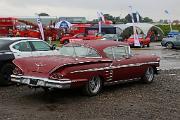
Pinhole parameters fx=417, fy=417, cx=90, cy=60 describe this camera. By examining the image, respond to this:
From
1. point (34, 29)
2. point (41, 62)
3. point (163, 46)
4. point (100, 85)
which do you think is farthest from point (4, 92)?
point (34, 29)

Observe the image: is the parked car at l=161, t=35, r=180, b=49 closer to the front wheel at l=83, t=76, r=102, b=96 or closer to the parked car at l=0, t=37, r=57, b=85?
the parked car at l=0, t=37, r=57, b=85

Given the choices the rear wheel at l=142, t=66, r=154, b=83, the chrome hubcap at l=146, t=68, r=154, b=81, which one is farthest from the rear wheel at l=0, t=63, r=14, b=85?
the chrome hubcap at l=146, t=68, r=154, b=81

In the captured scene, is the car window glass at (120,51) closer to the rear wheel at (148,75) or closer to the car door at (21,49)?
the rear wheel at (148,75)

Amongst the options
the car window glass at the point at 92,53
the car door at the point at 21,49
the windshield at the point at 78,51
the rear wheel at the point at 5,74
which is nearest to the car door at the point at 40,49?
the car door at the point at 21,49

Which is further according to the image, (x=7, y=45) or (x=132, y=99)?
(x=7, y=45)

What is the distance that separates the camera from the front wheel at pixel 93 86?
33.7 ft

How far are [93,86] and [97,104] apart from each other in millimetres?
1119

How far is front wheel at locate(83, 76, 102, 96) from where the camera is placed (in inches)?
405

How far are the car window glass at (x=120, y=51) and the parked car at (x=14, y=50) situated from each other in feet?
9.38

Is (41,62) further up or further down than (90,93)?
further up

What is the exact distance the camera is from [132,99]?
10.2m

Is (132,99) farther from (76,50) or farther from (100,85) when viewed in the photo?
(76,50)

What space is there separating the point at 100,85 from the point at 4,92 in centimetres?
258

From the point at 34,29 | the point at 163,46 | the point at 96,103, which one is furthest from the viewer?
the point at 34,29
